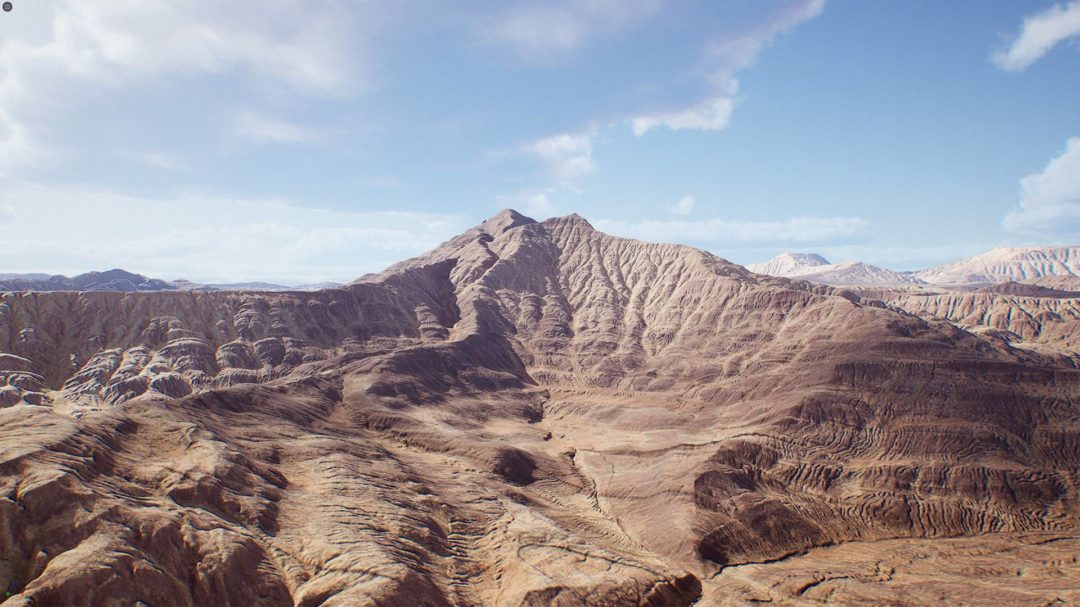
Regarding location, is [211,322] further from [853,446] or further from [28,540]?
[853,446]

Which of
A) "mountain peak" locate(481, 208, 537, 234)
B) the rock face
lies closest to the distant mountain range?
"mountain peak" locate(481, 208, 537, 234)

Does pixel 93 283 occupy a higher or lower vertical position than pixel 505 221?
lower

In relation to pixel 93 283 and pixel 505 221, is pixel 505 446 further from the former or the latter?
pixel 93 283

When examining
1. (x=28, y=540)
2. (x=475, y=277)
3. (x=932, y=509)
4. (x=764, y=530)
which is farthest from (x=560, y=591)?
(x=475, y=277)

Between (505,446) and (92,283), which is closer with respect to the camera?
(505,446)

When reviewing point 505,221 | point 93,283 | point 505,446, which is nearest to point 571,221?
point 505,221

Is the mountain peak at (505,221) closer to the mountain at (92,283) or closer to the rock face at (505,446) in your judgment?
the rock face at (505,446)

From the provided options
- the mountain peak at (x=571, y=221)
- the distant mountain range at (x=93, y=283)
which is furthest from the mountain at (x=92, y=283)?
the mountain peak at (x=571, y=221)

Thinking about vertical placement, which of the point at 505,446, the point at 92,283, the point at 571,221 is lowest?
the point at 505,446

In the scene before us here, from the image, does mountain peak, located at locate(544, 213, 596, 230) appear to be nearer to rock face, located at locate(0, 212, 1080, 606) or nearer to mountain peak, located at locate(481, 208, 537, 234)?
mountain peak, located at locate(481, 208, 537, 234)
